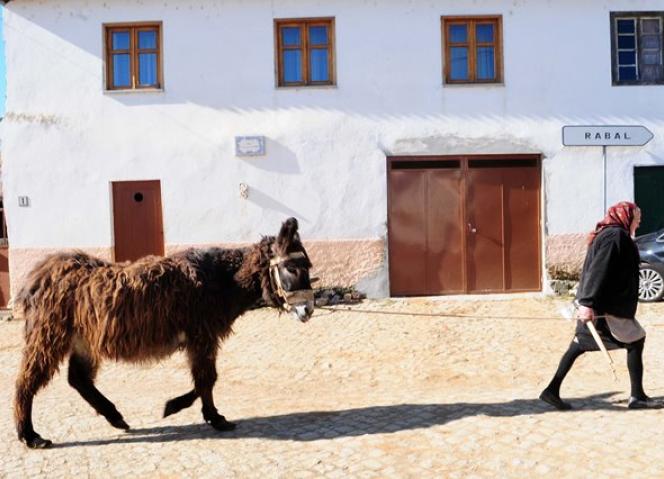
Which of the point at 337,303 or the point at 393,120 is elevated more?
the point at 393,120

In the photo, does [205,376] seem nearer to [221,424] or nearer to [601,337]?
[221,424]

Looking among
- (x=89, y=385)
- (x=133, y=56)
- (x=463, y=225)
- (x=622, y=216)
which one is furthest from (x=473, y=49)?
(x=89, y=385)

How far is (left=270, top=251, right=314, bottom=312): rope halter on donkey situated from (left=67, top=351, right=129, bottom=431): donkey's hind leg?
162 centimetres

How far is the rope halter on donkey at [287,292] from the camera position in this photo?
5008mm

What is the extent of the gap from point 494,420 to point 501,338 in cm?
Answer: 395

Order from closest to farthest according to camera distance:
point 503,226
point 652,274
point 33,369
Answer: point 33,369, point 652,274, point 503,226

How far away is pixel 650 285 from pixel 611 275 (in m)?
6.66

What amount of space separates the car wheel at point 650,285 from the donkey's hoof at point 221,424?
8.53 meters

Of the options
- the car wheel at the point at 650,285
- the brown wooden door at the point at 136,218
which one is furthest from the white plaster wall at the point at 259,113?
the car wheel at the point at 650,285

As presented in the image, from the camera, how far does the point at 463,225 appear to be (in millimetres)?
12406

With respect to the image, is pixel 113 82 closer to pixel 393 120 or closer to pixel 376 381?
pixel 393 120

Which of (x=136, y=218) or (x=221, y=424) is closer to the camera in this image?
(x=221, y=424)

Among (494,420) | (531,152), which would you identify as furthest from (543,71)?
(494,420)

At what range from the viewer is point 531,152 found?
40.5 ft
